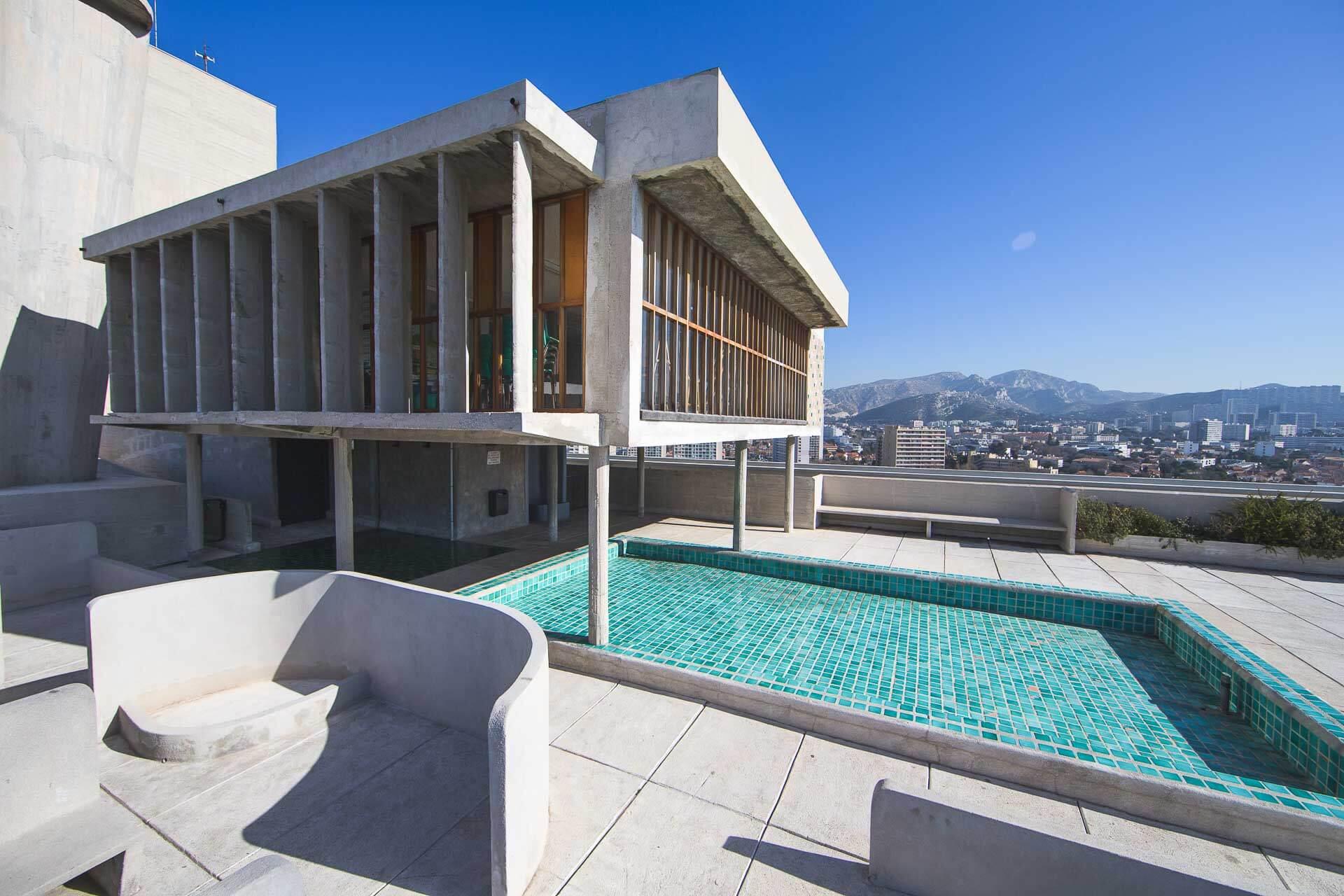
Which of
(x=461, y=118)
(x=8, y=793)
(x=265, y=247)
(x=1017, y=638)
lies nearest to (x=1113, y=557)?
(x=1017, y=638)

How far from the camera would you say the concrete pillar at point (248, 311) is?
28.7 ft

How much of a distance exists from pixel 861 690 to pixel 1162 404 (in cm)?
11258

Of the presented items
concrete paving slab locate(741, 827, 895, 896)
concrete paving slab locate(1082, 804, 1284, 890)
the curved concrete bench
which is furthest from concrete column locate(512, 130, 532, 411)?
concrete paving slab locate(1082, 804, 1284, 890)

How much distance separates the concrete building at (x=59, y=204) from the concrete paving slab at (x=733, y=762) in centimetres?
1236

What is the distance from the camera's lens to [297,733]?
5113 mm

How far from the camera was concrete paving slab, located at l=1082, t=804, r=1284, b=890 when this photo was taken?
3539 mm

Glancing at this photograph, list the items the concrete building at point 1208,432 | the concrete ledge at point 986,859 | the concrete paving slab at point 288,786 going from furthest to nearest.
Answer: the concrete building at point 1208,432 < the concrete paving slab at point 288,786 < the concrete ledge at point 986,859

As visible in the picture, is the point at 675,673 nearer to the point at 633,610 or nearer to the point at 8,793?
the point at 633,610

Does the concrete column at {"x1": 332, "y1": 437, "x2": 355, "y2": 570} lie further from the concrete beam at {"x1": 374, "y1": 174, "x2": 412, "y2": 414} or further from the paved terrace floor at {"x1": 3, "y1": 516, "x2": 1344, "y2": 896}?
the paved terrace floor at {"x1": 3, "y1": 516, "x2": 1344, "y2": 896}

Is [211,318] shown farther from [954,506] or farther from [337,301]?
[954,506]

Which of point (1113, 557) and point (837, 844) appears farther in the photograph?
point (1113, 557)

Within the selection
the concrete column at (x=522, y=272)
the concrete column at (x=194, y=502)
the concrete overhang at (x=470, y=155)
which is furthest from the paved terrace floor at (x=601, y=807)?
the concrete overhang at (x=470, y=155)

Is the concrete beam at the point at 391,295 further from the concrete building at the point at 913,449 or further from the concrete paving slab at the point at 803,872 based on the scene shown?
the concrete building at the point at 913,449

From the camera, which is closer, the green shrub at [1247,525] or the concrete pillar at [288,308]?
the concrete pillar at [288,308]
